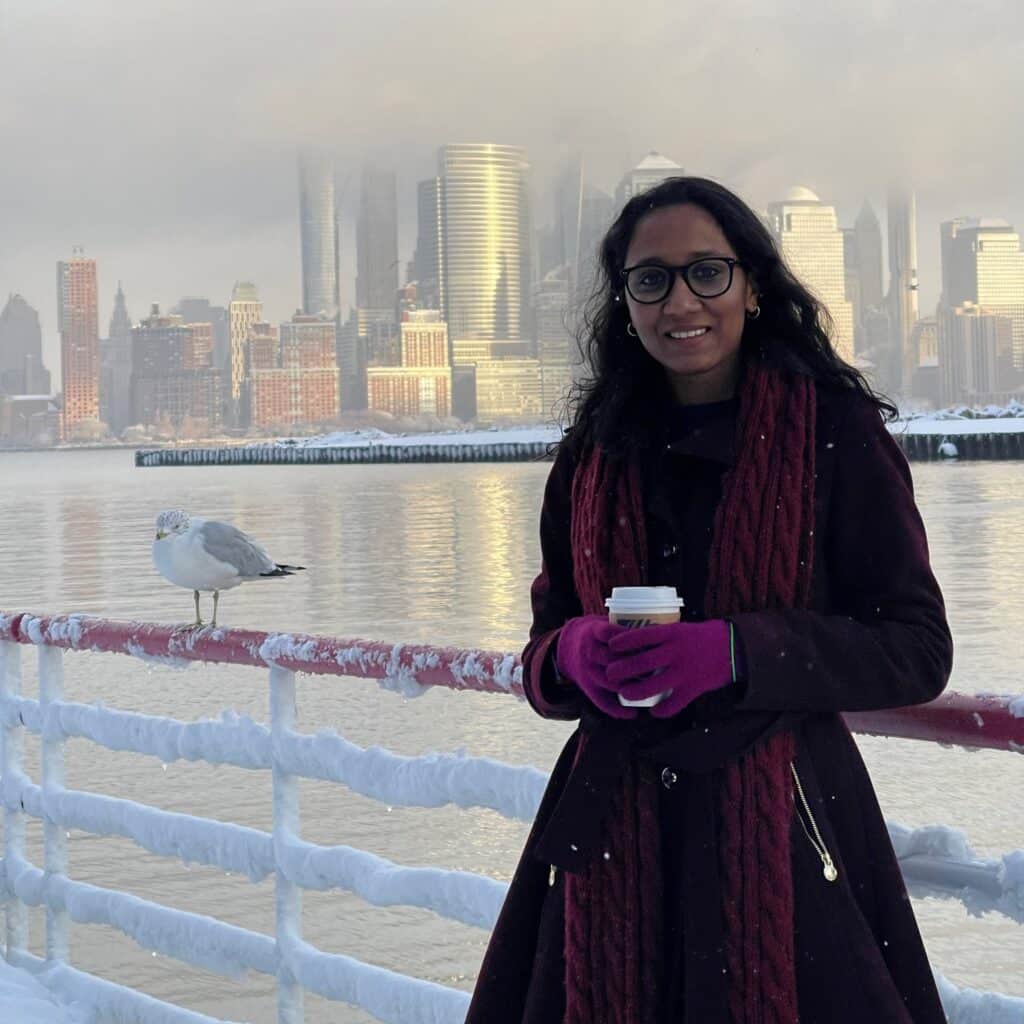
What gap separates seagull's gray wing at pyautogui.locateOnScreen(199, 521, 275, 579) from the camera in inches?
203

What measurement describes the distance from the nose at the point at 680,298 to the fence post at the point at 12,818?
91.4 inches

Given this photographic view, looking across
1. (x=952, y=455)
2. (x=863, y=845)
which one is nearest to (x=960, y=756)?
(x=863, y=845)

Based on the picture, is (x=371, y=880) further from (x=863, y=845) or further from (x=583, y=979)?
(x=863, y=845)

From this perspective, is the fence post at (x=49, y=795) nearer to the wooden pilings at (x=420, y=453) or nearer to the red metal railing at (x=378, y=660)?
the red metal railing at (x=378, y=660)

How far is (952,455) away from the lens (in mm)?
73688

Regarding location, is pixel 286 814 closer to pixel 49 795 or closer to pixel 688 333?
pixel 49 795

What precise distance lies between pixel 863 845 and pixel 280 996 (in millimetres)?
1612

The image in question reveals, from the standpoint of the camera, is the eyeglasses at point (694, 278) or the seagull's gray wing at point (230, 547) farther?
the seagull's gray wing at point (230, 547)

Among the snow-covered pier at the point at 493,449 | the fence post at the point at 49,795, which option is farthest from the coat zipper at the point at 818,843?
the snow-covered pier at the point at 493,449

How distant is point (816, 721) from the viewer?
71.4 inches

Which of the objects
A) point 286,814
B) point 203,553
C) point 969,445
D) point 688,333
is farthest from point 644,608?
point 969,445

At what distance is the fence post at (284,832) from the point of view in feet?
9.87

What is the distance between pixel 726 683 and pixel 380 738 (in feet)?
26.7

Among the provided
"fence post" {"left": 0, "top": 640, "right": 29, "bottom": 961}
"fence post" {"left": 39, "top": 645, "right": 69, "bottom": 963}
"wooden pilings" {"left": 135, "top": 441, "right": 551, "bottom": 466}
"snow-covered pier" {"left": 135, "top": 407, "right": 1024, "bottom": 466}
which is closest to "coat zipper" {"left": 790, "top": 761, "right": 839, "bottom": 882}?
"fence post" {"left": 39, "top": 645, "right": 69, "bottom": 963}
